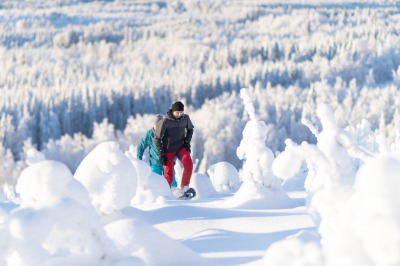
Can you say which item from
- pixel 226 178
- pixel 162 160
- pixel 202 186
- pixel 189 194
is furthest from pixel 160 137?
pixel 226 178

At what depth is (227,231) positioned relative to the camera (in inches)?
179

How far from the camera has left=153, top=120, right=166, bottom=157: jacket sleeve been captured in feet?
28.1

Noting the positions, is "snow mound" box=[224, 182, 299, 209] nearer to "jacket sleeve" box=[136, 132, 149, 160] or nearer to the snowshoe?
the snowshoe

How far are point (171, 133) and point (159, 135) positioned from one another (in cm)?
16

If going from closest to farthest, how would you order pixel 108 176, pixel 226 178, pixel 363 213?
pixel 363 213
pixel 108 176
pixel 226 178

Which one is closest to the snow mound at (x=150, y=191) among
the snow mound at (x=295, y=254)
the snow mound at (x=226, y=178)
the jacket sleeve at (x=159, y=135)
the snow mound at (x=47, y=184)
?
the jacket sleeve at (x=159, y=135)

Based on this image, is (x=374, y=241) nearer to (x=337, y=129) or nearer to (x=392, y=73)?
(x=337, y=129)

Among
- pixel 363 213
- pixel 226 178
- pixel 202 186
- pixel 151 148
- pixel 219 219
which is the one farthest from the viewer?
pixel 226 178

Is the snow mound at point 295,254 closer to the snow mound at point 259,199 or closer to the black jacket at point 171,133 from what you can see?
the snow mound at point 259,199

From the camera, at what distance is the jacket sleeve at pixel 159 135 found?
857 cm

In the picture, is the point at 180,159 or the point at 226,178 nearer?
the point at 180,159

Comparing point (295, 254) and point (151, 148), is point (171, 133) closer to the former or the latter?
point (151, 148)

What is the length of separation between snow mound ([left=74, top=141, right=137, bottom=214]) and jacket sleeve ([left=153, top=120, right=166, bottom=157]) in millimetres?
4161

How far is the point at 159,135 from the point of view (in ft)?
28.2
